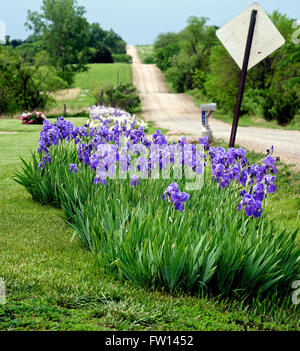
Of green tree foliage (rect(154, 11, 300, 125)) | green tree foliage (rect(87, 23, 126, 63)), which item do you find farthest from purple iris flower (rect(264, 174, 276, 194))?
green tree foliage (rect(87, 23, 126, 63))

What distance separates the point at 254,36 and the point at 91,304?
4.73 m

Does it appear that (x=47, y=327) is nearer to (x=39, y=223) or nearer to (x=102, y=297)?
(x=102, y=297)

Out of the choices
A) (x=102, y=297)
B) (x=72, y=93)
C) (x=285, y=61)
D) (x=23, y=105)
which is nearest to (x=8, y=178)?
(x=102, y=297)

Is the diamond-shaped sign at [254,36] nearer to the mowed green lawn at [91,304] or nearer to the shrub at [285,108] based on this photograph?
the mowed green lawn at [91,304]

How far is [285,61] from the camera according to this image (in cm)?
1864

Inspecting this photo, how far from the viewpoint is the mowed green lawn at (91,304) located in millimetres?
2844

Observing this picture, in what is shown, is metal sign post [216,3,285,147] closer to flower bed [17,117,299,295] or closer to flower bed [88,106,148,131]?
flower bed [17,117,299,295]

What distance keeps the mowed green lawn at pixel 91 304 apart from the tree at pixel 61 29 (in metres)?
53.9

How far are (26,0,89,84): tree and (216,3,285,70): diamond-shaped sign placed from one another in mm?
51533

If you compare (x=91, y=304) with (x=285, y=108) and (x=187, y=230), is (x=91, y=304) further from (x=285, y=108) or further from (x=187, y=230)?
(x=285, y=108)

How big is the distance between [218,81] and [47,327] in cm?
2528

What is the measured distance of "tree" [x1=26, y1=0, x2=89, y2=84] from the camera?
54.9 m

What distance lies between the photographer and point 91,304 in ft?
10.2

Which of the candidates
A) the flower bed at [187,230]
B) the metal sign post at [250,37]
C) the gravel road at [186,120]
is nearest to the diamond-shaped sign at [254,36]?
the metal sign post at [250,37]
